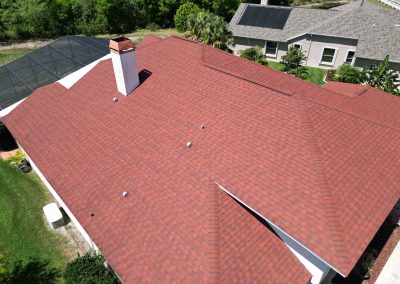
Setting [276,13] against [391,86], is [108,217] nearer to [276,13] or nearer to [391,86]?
[391,86]

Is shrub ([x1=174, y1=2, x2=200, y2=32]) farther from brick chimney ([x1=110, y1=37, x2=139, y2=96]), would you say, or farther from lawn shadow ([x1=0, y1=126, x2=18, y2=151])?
brick chimney ([x1=110, y1=37, x2=139, y2=96])

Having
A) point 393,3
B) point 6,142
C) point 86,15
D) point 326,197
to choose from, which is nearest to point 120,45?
point 326,197

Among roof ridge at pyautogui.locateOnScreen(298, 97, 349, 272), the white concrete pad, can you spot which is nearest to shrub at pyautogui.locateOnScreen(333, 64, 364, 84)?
roof ridge at pyautogui.locateOnScreen(298, 97, 349, 272)

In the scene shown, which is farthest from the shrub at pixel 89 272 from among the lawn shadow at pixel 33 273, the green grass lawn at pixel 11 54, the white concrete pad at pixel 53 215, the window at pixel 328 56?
the green grass lawn at pixel 11 54

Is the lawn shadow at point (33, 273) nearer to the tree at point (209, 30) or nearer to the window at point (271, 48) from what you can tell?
the tree at point (209, 30)

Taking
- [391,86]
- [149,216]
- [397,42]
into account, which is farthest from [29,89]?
[397,42]

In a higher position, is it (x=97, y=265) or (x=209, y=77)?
(x=209, y=77)
